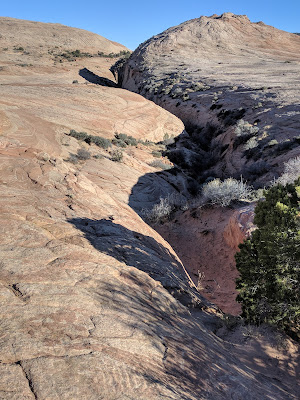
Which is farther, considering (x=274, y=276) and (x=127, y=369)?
(x=274, y=276)

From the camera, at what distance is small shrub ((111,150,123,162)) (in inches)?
658

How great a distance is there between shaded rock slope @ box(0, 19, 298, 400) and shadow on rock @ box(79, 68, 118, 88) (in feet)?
144

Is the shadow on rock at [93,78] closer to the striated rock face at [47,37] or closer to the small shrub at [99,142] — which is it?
the striated rock face at [47,37]

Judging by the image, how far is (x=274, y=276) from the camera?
6.18m

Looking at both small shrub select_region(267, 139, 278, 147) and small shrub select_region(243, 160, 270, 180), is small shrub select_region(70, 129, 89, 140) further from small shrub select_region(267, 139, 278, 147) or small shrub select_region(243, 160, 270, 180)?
small shrub select_region(267, 139, 278, 147)

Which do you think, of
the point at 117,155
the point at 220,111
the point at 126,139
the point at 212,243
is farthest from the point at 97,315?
the point at 220,111

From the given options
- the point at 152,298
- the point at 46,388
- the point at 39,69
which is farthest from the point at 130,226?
the point at 39,69

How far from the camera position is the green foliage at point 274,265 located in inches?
229

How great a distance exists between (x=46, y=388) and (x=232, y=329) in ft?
15.1

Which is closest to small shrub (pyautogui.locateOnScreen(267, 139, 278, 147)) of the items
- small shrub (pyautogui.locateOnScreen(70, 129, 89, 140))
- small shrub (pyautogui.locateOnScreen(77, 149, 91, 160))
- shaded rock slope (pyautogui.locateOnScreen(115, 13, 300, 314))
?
shaded rock slope (pyautogui.locateOnScreen(115, 13, 300, 314))

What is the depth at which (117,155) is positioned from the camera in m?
17.0

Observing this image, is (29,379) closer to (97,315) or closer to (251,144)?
(97,315)

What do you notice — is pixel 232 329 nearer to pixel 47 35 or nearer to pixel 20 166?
pixel 20 166

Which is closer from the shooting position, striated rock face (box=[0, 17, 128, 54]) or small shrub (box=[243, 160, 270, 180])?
small shrub (box=[243, 160, 270, 180])
